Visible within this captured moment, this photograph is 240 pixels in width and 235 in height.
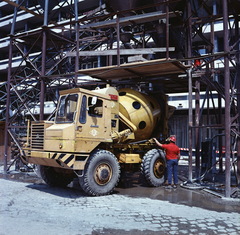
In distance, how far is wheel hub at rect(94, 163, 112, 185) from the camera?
884 centimetres

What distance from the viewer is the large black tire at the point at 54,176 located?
10.3m

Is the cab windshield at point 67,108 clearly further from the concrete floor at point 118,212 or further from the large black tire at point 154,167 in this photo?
the large black tire at point 154,167

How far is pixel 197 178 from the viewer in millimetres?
11258

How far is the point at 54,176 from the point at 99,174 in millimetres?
2381

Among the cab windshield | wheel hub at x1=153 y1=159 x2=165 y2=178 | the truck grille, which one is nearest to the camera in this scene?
the cab windshield

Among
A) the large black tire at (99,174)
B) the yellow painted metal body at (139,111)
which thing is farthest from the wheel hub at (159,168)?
the large black tire at (99,174)

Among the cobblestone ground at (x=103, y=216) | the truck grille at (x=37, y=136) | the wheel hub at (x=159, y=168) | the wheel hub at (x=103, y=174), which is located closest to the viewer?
the cobblestone ground at (x=103, y=216)

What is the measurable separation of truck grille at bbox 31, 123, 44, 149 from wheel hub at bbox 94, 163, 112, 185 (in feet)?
6.64

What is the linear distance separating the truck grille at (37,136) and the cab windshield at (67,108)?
615 mm

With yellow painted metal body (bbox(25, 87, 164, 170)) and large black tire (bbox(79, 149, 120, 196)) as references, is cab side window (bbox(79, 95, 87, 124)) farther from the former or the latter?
large black tire (bbox(79, 149, 120, 196))

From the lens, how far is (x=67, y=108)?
9398mm

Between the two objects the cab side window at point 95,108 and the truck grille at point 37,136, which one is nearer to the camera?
the cab side window at point 95,108

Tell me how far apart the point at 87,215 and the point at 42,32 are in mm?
9596

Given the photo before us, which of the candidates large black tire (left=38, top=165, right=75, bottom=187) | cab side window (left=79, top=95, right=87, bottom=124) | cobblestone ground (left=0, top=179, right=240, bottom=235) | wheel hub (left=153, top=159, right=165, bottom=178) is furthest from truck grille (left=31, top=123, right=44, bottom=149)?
wheel hub (left=153, top=159, right=165, bottom=178)
